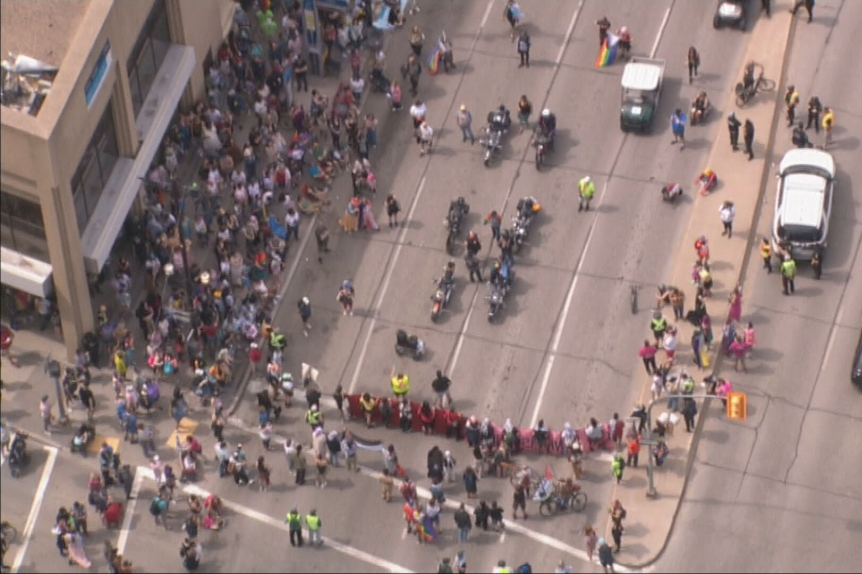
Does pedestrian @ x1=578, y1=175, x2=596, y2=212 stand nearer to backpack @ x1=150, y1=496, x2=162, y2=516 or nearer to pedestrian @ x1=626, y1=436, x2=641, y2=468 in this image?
pedestrian @ x1=626, y1=436, x2=641, y2=468

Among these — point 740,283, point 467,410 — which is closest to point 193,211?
point 467,410

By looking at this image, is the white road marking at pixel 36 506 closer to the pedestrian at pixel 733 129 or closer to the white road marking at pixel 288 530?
the white road marking at pixel 288 530

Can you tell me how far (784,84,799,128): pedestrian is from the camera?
79.9 meters

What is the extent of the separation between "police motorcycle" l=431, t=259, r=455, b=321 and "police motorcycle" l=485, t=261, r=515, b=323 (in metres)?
1.22

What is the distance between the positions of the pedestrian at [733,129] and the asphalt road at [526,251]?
3.02 ft

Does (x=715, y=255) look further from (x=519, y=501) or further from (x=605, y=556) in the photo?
(x=605, y=556)

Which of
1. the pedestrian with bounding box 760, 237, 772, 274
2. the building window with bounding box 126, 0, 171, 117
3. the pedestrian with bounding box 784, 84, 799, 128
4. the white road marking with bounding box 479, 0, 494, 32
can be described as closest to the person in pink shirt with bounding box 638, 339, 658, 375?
the pedestrian with bounding box 760, 237, 772, 274

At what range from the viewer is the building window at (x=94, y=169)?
2857 inches

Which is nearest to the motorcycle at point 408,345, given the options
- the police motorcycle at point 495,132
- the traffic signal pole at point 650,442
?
the traffic signal pole at point 650,442

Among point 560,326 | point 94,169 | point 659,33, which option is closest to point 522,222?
point 560,326

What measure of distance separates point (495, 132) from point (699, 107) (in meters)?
6.84

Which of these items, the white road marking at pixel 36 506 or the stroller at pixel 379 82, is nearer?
the white road marking at pixel 36 506

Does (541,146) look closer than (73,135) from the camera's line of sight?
No

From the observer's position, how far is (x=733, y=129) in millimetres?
78938
